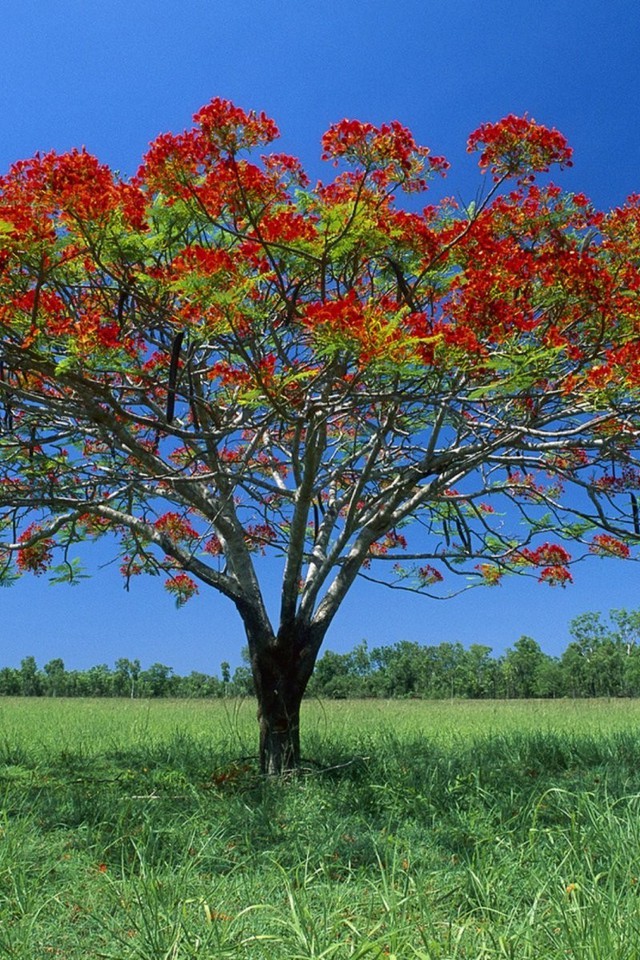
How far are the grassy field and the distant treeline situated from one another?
27.6 meters

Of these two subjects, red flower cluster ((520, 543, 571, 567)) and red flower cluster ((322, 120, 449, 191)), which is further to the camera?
red flower cluster ((520, 543, 571, 567))

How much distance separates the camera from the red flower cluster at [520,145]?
5.16 metres

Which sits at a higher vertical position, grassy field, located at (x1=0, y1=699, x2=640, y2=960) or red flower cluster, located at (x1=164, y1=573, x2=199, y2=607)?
red flower cluster, located at (x1=164, y1=573, x2=199, y2=607)

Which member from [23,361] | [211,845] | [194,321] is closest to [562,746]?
[211,845]

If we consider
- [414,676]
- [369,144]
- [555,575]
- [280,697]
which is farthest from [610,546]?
[414,676]

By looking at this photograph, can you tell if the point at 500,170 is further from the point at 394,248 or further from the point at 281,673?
the point at 281,673

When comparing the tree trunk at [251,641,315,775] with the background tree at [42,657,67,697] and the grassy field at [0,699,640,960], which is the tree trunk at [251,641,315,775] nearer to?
the grassy field at [0,699,640,960]

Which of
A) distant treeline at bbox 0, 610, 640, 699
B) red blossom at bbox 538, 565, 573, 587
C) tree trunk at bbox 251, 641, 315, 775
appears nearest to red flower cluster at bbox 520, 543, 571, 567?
red blossom at bbox 538, 565, 573, 587

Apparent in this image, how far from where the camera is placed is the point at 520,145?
17.0 ft

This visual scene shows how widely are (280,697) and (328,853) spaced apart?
8.64 feet

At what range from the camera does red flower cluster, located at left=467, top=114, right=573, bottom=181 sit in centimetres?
516

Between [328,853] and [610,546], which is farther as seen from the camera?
[610,546]

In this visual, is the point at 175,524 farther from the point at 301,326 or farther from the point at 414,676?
the point at 414,676

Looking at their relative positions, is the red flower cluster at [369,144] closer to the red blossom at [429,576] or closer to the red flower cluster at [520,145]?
the red flower cluster at [520,145]
